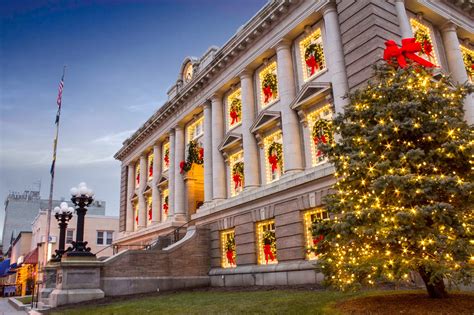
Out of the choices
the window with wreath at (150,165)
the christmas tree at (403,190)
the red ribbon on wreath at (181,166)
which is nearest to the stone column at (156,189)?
the window with wreath at (150,165)

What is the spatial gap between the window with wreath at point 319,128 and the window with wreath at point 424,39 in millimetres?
5575

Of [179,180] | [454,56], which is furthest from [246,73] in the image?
[454,56]

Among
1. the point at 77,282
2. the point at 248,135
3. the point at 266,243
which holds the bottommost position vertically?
the point at 77,282

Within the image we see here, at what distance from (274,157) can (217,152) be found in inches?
206

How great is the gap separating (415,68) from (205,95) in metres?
18.1

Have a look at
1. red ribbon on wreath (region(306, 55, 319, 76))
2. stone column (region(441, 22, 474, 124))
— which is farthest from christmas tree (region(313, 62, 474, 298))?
red ribbon on wreath (region(306, 55, 319, 76))

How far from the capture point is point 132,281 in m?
19.4

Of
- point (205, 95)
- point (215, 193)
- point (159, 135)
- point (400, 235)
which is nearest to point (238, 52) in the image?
point (205, 95)

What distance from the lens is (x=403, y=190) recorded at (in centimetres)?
804

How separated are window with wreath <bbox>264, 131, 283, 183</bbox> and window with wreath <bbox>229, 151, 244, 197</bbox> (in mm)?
2485

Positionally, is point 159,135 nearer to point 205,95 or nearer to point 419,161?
point 205,95

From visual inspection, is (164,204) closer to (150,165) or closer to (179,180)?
(179,180)

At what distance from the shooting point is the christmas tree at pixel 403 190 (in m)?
7.69

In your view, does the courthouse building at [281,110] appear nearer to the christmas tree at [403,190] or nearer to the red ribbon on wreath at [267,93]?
the red ribbon on wreath at [267,93]
